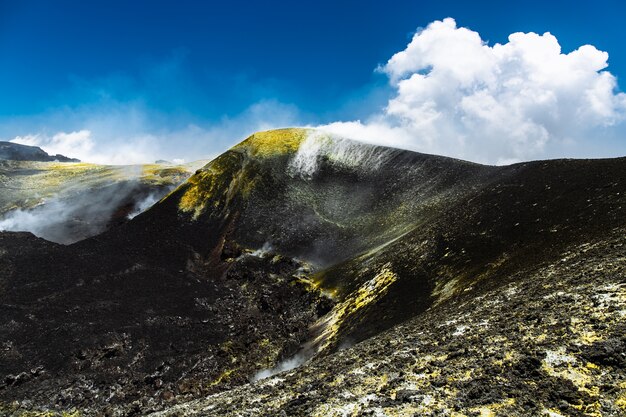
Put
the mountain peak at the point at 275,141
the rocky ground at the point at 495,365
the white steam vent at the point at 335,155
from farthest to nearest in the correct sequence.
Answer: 1. the mountain peak at the point at 275,141
2. the white steam vent at the point at 335,155
3. the rocky ground at the point at 495,365

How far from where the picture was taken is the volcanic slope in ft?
48.6

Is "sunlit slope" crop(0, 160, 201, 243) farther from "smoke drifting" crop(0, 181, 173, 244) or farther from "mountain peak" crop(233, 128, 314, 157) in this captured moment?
"mountain peak" crop(233, 128, 314, 157)

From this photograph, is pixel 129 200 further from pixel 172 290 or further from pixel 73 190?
pixel 172 290

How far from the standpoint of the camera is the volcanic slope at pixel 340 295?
14828mm

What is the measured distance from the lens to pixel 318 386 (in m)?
17.1

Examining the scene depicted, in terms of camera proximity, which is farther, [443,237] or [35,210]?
[35,210]

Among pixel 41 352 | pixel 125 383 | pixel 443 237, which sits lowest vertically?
pixel 125 383

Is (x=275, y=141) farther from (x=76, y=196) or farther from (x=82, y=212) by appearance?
(x=76, y=196)

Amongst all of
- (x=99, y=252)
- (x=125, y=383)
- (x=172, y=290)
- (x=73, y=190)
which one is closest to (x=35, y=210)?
(x=73, y=190)

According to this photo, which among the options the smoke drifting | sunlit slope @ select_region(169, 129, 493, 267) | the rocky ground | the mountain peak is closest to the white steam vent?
sunlit slope @ select_region(169, 129, 493, 267)

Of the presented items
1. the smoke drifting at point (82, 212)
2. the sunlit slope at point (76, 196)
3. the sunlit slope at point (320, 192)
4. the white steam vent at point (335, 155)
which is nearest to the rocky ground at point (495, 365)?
the sunlit slope at point (320, 192)

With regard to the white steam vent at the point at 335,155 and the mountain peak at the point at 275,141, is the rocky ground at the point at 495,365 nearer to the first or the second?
the white steam vent at the point at 335,155

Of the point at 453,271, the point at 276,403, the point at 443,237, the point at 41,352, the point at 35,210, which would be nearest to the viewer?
the point at 276,403

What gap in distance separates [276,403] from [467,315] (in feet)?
35.1
